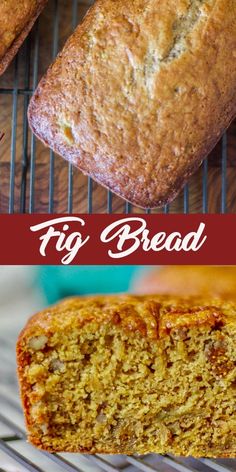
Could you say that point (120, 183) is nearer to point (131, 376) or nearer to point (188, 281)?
point (188, 281)

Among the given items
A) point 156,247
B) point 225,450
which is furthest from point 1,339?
point 225,450

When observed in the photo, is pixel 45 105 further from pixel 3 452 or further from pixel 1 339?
pixel 3 452

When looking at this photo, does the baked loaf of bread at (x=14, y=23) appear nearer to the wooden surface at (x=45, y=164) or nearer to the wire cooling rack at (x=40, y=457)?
the wooden surface at (x=45, y=164)

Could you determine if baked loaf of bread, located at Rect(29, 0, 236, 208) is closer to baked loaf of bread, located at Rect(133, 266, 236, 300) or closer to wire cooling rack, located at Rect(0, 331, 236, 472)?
baked loaf of bread, located at Rect(133, 266, 236, 300)

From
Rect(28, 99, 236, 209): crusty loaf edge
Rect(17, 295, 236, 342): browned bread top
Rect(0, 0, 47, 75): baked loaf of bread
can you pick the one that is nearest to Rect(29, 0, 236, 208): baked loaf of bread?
Rect(28, 99, 236, 209): crusty loaf edge

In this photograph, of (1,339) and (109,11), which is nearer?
(1,339)

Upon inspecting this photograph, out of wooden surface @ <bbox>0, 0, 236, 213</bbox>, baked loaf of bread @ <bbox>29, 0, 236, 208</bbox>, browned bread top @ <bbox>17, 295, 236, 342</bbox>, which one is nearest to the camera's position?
browned bread top @ <bbox>17, 295, 236, 342</bbox>
